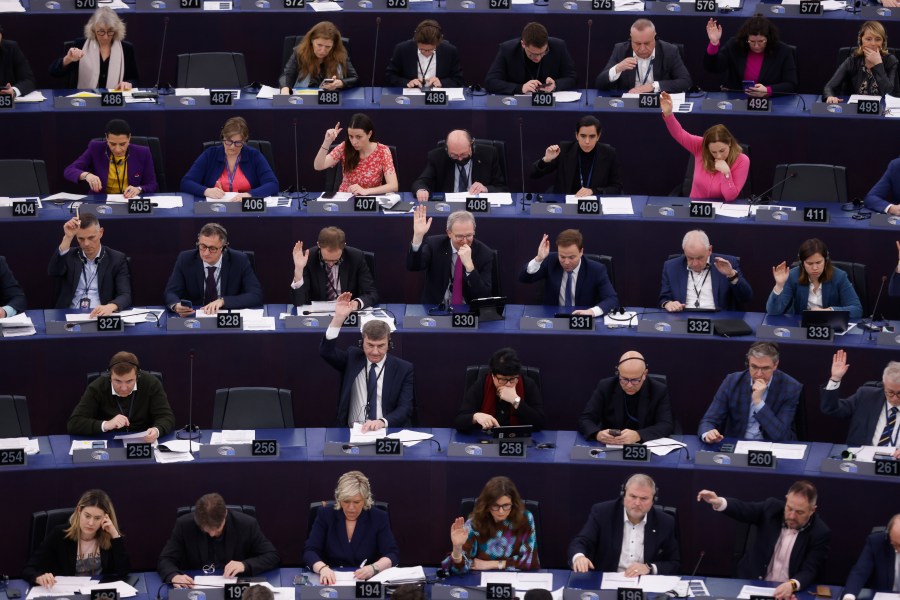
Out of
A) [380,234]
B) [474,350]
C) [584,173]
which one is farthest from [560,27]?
[474,350]

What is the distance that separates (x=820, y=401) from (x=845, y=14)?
3511 mm

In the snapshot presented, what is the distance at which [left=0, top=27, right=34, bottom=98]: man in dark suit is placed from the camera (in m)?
10.8

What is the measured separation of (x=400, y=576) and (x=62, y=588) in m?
1.47

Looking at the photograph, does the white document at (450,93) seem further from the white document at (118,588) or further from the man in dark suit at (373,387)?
the white document at (118,588)

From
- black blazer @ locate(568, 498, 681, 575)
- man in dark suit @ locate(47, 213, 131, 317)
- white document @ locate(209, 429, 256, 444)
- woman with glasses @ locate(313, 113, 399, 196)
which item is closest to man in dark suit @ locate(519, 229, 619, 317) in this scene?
woman with glasses @ locate(313, 113, 399, 196)

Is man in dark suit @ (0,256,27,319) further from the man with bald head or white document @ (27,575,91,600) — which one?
the man with bald head

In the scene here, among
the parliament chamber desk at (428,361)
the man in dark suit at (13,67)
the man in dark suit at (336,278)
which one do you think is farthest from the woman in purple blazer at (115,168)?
the man in dark suit at (336,278)

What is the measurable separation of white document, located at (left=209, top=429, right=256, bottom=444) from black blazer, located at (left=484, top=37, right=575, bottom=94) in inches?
133

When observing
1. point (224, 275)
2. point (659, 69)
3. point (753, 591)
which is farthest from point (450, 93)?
point (753, 591)

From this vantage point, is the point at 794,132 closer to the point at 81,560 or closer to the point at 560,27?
the point at 560,27

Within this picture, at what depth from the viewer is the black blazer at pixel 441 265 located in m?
9.22

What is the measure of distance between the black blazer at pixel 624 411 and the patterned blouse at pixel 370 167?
2260mm

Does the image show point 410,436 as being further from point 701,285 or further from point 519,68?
point 519,68

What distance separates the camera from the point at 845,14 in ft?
36.7
